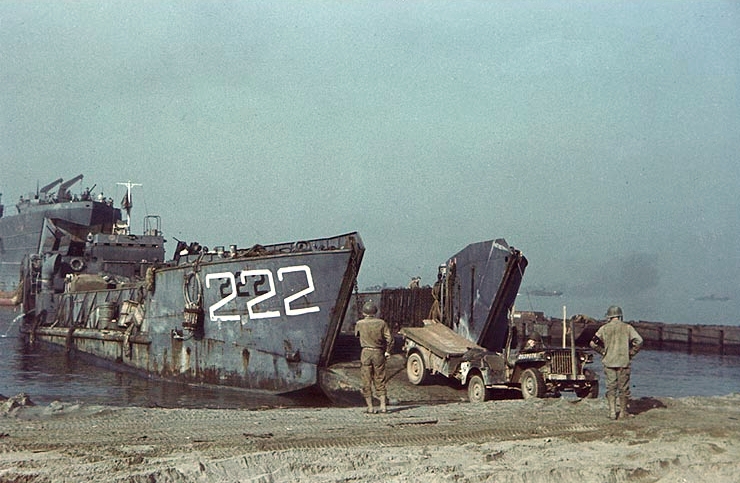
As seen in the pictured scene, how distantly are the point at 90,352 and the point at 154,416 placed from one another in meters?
14.5

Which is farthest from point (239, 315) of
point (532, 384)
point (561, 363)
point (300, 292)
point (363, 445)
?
point (363, 445)

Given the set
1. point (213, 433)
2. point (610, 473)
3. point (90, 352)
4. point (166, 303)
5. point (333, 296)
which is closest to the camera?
point (610, 473)

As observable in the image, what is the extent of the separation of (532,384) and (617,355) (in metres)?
2.24

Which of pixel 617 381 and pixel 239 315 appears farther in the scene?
pixel 239 315

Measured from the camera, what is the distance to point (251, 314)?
15.7 m

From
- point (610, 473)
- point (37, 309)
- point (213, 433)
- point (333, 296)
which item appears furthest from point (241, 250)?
point (37, 309)

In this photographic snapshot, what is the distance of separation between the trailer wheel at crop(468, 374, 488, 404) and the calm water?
3500 millimetres

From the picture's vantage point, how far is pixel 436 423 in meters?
9.48

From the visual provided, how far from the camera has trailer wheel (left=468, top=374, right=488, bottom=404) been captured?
41.8ft

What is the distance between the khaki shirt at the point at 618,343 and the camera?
9.91 m

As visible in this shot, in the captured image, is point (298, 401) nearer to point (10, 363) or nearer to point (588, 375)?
point (588, 375)

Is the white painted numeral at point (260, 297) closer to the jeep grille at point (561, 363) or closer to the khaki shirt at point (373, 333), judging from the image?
the khaki shirt at point (373, 333)

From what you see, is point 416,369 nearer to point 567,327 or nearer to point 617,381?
point 617,381

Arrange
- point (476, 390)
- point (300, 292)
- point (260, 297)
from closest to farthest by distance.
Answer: point (476, 390)
point (300, 292)
point (260, 297)
